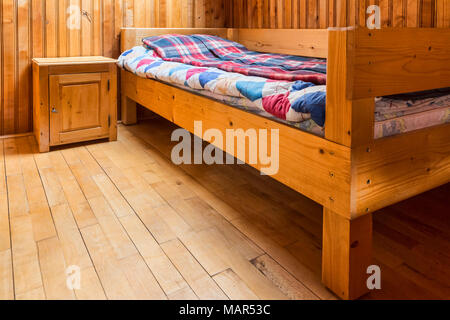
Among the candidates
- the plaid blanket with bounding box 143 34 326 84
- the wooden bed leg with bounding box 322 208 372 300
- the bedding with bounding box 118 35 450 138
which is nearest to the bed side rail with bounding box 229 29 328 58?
the plaid blanket with bounding box 143 34 326 84

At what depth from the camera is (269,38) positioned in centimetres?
297

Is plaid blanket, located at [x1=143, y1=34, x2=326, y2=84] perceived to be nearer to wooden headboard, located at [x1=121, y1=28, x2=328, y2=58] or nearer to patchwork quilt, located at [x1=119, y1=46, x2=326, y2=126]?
wooden headboard, located at [x1=121, y1=28, x2=328, y2=58]

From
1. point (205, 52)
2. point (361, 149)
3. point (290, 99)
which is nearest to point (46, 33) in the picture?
point (205, 52)

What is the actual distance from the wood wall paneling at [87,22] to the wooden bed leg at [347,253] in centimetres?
154

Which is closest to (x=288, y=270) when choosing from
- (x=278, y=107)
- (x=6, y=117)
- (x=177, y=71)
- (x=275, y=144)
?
(x=275, y=144)

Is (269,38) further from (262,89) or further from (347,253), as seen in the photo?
(347,253)

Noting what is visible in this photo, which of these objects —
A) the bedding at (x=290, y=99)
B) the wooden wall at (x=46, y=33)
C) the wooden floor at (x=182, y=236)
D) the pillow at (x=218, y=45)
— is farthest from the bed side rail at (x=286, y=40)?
the wooden floor at (x=182, y=236)

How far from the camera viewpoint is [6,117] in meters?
2.53

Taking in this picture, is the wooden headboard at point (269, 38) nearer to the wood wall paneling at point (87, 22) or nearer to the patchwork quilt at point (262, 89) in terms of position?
the wood wall paneling at point (87, 22)

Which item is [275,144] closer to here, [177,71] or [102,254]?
[102,254]

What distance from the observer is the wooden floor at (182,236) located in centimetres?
106

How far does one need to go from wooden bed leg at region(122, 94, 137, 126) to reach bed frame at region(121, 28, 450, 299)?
1901mm

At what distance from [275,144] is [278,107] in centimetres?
13

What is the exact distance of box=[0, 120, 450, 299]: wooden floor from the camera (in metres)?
1.06
